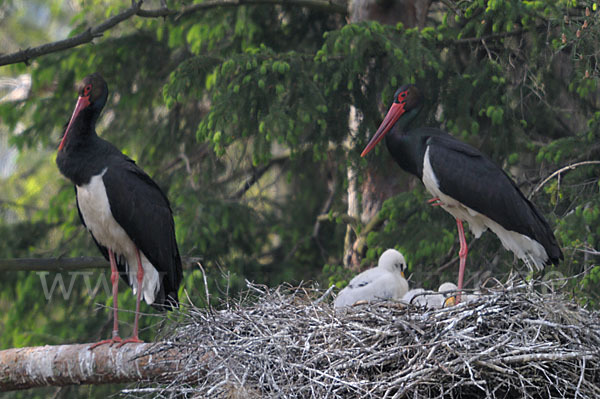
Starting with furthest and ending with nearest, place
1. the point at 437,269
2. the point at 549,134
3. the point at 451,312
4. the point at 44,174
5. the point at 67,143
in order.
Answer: the point at 44,174 → the point at 549,134 → the point at 437,269 → the point at 67,143 → the point at 451,312

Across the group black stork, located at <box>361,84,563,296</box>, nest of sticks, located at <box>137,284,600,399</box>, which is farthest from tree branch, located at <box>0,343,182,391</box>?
black stork, located at <box>361,84,563,296</box>

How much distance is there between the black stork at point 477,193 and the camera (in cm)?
560

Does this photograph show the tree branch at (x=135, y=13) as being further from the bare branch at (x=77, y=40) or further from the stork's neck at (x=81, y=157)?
the stork's neck at (x=81, y=157)

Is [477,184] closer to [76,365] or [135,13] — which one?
[135,13]

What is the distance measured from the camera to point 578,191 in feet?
19.6

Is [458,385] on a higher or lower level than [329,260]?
higher

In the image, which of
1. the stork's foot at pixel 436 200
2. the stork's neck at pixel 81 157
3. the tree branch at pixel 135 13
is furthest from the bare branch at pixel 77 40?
the stork's foot at pixel 436 200

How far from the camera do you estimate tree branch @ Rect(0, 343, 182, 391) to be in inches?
190

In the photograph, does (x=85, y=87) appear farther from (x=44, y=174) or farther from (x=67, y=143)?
(x=44, y=174)

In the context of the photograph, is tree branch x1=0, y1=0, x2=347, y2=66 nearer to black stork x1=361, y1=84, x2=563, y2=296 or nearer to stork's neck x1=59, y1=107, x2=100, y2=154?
stork's neck x1=59, y1=107, x2=100, y2=154

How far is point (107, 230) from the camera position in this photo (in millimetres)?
5746

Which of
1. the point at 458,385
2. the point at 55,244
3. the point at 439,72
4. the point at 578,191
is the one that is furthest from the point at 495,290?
the point at 55,244

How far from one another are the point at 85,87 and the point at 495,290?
2897 millimetres

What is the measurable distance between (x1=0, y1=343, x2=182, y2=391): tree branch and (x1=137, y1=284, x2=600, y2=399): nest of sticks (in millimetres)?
455
